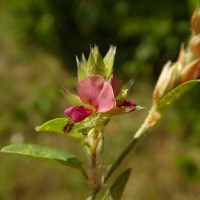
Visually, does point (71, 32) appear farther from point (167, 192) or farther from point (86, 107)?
point (86, 107)

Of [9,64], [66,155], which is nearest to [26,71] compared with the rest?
[9,64]

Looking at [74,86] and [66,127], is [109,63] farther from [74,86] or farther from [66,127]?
[74,86]

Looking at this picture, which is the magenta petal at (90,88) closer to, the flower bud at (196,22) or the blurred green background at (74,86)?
the flower bud at (196,22)

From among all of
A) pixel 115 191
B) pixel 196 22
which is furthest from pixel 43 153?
pixel 196 22

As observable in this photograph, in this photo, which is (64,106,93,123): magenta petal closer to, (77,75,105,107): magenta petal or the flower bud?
(77,75,105,107): magenta petal

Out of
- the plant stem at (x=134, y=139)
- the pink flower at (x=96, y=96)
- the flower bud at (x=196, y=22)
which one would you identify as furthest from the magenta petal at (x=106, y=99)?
the flower bud at (x=196, y=22)

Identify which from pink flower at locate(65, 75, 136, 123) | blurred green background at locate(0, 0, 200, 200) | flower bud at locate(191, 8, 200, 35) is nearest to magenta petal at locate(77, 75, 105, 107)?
pink flower at locate(65, 75, 136, 123)
